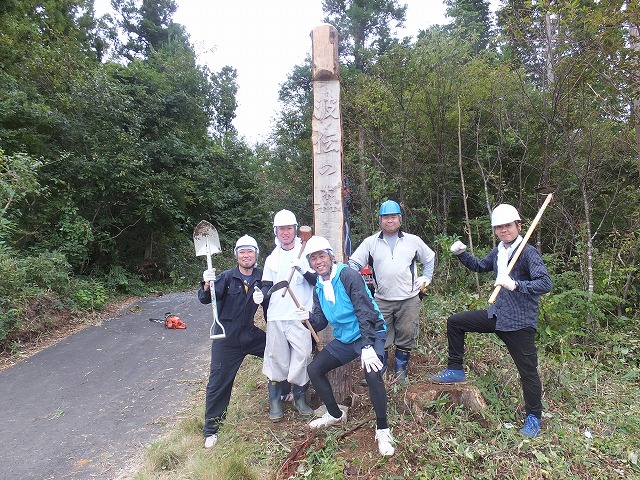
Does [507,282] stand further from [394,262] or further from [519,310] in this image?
[394,262]

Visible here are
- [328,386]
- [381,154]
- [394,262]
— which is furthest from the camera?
[381,154]

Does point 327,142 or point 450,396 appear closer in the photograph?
point 450,396

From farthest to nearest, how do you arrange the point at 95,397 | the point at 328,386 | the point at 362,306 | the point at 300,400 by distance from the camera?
1. the point at 95,397
2. the point at 300,400
3. the point at 328,386
4. the point at 362,306

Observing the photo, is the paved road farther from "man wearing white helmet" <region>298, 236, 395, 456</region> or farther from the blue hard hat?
the blue hard hat

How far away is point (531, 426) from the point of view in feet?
10.7

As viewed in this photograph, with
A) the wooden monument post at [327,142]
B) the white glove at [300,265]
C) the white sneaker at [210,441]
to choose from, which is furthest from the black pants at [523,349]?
the white sneaker at [210,441]

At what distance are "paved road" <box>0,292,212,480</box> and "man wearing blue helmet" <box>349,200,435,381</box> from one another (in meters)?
2.54

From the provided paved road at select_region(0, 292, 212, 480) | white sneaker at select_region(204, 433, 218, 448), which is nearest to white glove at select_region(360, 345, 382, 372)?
white sneaker at select_region(204, 433, 218, 448)

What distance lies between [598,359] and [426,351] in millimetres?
2254

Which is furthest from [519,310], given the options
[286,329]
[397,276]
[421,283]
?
[286,329]

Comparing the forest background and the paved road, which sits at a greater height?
the forest background

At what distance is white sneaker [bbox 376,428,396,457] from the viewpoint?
9.86ft

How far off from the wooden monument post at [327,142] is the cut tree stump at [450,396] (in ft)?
3.01

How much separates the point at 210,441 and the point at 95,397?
240cm
